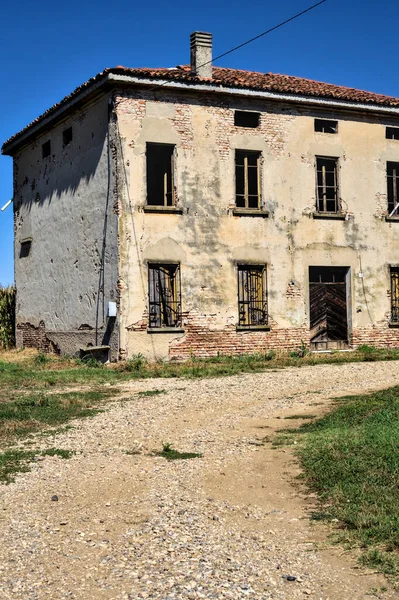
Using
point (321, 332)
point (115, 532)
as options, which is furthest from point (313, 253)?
point (115, 532)

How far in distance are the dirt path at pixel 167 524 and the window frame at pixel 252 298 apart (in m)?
10.1

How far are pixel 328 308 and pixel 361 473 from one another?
15166mm

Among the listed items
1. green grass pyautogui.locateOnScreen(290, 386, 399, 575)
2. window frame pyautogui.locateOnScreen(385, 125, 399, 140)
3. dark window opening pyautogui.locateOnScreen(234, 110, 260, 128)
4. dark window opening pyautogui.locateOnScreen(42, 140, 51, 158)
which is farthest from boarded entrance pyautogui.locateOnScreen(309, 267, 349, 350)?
green grass pyautogui.locateOnScreen(290, 386, 399, 575)

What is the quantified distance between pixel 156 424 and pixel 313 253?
1212cm

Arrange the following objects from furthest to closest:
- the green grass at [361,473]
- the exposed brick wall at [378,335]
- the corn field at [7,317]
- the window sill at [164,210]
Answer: the corn field at [7,317] < the exposed brick wall at [378,335] < the window sill at [164,210] < the green grass at [361,473]

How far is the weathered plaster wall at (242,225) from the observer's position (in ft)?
61.7

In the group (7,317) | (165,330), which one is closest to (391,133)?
(165,330)

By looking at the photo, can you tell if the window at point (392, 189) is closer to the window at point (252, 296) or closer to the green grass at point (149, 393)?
the window at point (252, 296)

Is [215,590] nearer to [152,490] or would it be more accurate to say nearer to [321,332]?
[152,490]

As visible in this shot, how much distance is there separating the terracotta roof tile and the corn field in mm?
5389

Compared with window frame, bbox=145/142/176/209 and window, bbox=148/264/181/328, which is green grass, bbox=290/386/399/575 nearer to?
window, bbox=148/264/181/328

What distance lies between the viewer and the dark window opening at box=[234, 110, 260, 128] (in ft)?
66.9

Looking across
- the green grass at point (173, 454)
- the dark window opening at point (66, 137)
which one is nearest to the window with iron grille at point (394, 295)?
the dark window opening at point (66, 137)

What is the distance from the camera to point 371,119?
2231 centimetres
